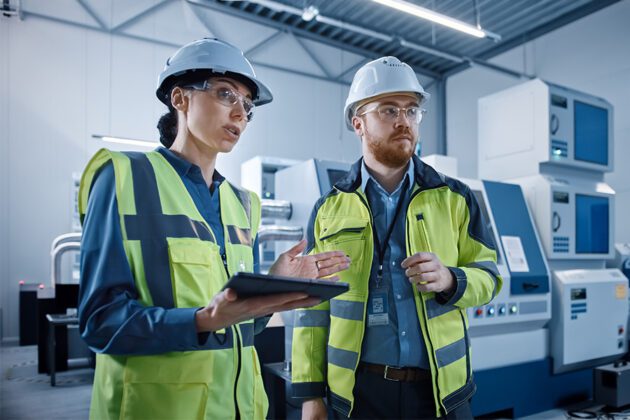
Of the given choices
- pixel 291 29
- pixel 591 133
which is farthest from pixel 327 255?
pixel 291 29

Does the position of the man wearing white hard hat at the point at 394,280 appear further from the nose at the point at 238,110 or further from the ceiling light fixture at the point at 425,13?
the ceiling light fixture at the point at 425,13

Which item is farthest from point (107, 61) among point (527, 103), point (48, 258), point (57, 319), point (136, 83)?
point (527, 103)

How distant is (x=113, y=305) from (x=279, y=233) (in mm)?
1887

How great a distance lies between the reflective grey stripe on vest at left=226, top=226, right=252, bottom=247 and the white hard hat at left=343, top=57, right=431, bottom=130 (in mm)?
715

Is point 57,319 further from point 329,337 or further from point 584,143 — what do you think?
point 584,143

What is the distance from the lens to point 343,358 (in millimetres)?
1587

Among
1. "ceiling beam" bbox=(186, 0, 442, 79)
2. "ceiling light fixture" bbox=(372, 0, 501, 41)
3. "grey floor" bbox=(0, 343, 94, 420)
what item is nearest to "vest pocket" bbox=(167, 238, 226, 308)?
"grey floor" bbox=(0, 343, 94, 420)

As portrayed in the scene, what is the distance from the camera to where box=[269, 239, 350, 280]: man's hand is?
147 centimetres

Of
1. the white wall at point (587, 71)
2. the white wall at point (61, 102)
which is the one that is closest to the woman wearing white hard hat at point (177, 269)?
the white wall at point (61, 102)

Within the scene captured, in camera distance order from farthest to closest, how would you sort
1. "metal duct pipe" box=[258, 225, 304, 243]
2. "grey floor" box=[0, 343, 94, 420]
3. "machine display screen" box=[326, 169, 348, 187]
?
"grey floor" box=[0, 343, 94, 420] < "machine display screen" box=[326, 169, 348, 187] < "metal duct pipe" box=[258, 225, 304, 243]

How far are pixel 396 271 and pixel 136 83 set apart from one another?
740cm

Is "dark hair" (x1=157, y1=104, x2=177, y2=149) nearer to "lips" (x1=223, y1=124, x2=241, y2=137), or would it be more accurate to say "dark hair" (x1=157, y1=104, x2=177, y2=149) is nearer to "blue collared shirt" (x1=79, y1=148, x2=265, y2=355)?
"lips" (x1=223, y1=124, x2=241, y2=137)

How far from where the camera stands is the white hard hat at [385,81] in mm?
1744

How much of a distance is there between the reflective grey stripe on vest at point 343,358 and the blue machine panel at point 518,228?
6.55 ft
